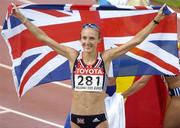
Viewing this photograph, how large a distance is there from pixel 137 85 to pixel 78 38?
104 centimetres

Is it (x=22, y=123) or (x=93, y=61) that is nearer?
(x=93, y=61)

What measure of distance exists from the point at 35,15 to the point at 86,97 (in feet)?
5.07

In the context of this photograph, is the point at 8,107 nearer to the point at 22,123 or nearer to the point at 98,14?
the point at 22,123

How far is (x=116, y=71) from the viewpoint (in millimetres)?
8969

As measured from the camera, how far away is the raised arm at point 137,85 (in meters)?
8.78

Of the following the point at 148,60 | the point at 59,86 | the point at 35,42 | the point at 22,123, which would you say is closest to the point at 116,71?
the point at 148,60

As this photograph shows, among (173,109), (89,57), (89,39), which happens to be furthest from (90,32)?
(173,109)

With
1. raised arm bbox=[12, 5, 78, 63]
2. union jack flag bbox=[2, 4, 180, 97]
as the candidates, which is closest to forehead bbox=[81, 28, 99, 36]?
raised arm bbox=[12, 5, 78, 63]

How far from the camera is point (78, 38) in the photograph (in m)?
9.02

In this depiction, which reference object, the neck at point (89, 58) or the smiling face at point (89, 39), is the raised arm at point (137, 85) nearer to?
the neck at point (89, 58)

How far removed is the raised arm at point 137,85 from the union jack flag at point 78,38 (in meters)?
0.11

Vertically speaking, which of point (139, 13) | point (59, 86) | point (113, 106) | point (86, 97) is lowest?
point (59, 86)

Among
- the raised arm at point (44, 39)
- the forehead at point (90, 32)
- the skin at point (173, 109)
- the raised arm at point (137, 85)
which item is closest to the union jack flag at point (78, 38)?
the raised arm at point (137, 85)

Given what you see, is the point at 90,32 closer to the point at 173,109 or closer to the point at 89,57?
the point at 89,57
